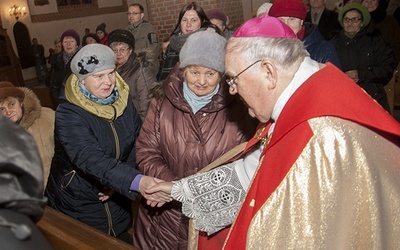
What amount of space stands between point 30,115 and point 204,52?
1.65m

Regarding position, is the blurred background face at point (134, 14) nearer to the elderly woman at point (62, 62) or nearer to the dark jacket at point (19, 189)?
the elderly woman at point (62, 62)

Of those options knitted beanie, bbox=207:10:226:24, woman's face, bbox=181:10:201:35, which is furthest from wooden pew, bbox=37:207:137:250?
knitted beanie, bbox=207:10:226:24

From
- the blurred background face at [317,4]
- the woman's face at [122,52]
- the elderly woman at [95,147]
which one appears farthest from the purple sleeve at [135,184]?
the blurred background face at [317,4]

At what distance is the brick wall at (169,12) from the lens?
951 centimetres

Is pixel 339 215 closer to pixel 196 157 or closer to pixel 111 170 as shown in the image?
pixel 196 157

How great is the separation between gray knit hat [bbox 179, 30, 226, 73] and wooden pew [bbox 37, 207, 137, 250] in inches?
37.8

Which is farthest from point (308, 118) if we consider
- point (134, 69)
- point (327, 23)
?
point (327, 23)

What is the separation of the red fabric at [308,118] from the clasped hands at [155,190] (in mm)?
608

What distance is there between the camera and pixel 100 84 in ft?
8.02

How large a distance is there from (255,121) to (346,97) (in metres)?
0.86

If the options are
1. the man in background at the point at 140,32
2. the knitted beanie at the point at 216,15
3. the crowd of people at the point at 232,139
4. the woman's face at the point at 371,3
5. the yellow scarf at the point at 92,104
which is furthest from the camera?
the man in background at the point at 140,32

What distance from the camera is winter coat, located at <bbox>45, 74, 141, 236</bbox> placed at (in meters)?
2.23

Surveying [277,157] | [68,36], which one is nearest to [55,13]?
[68,36]

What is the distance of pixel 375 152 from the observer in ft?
4.57
